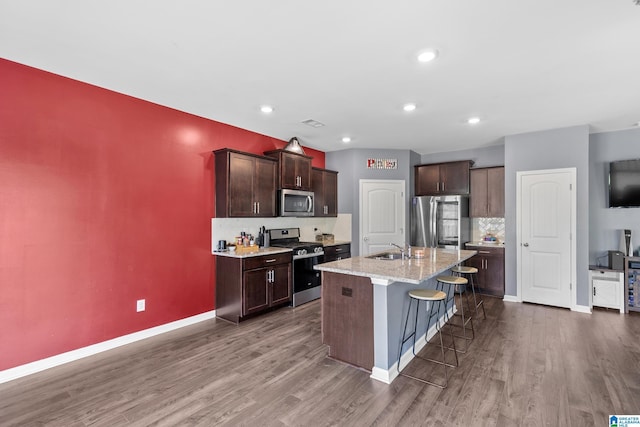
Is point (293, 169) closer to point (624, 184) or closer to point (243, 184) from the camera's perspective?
point (243, 184)

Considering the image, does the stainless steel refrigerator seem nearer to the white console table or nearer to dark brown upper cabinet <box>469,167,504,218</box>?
dark brown upper cabinet <box>469,167,504,218</box>

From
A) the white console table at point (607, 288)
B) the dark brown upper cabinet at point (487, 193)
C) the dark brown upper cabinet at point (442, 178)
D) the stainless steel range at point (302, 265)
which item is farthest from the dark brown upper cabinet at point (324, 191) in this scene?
the white console table at point (607, 288)

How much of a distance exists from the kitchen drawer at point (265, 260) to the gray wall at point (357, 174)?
1.89 meters

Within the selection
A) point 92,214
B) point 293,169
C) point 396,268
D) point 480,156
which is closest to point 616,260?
point 480,156

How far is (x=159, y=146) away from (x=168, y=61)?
1.27 m

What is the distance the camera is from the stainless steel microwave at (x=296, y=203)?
15.4 feet

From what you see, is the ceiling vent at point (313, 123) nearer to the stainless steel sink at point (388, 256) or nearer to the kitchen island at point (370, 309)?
→ the stainless steel sink at point (388, 256)

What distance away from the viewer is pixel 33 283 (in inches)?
105

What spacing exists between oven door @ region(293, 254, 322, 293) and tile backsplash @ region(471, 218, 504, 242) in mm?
3125

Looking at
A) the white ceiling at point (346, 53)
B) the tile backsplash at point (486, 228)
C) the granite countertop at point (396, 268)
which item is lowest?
the granite countertop at point (396, 268)

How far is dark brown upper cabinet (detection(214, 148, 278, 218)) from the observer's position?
3988 millimetres

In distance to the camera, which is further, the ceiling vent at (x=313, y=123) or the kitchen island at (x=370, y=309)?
the ceiling vent at (x=313, y=123)

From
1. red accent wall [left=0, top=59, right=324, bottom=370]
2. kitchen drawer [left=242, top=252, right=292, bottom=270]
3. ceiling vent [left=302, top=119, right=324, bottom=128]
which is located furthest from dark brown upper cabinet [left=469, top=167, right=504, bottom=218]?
red accent wall [left=0, top=59, right=324, bottom=370]

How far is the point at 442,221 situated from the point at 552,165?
187 cm
